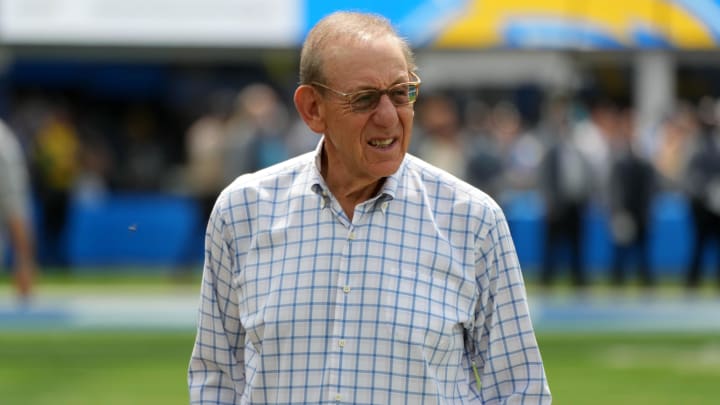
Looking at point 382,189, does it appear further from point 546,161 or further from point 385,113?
point 546,161

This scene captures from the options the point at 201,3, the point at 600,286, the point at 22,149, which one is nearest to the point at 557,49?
the point at 600,286

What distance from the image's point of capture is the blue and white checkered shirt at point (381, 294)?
11.1 ft

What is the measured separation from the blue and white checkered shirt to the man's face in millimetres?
85

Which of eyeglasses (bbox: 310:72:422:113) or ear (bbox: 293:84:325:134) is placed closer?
eyeglasses (bbox: 310:72:422:113)

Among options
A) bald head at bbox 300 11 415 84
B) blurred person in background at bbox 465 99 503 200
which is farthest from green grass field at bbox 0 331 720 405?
bald head at bbox 300 11 415 84

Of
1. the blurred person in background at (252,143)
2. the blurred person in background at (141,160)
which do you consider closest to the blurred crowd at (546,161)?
the blurred person in background at (252,143)

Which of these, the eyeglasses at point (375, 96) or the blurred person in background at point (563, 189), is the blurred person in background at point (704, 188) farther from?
the eyeglasses at point (375, 96)

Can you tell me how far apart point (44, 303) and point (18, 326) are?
92cm

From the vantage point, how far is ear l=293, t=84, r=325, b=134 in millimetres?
3533

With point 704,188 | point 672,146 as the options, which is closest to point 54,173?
point 672,146

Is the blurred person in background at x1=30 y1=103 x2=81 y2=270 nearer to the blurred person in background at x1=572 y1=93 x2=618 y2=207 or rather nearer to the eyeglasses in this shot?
the blurred person in background at x1=572 y1=93 x2=618 y2=207

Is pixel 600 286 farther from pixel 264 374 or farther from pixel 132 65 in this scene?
pixel 264 374

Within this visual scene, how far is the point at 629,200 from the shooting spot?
17500mm

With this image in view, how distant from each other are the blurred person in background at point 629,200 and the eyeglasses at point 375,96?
14237 mm
